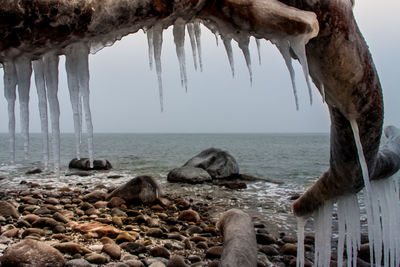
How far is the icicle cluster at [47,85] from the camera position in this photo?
1.36 m

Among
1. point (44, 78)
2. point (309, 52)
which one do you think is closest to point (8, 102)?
point (44, 78)

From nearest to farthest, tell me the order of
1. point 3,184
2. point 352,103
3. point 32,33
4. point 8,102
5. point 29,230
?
point 32,33
point 8,102
point 352,103
point 29,230
point 3,184

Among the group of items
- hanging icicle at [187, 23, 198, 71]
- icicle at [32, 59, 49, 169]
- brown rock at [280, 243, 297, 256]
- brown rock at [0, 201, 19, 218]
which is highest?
hanging icicle at [187, 23, 198, 71]

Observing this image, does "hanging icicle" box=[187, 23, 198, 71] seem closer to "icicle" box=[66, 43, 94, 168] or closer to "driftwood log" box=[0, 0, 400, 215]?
"driftwood log" box=[0, 0, 400, 215]

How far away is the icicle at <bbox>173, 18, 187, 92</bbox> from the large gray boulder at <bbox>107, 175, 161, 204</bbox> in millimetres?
4668

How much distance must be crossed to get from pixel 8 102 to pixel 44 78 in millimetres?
189

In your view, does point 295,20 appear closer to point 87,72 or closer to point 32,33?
point 87,72

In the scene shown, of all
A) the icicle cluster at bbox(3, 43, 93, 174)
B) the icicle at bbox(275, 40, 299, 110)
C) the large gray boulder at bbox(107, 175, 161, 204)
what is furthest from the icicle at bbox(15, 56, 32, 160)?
the large gray boulder at bbox(107, 175, 161, 204)

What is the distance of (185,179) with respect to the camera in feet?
34.4

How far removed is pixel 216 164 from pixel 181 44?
10.1 m

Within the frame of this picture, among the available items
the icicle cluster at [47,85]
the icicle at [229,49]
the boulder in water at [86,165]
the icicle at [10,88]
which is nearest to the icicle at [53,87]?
the icicle cluster at [47,85]

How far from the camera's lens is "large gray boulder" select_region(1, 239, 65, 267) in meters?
2.91

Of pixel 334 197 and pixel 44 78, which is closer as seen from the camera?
pixel 44 78

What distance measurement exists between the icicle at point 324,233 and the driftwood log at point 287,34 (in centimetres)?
11
